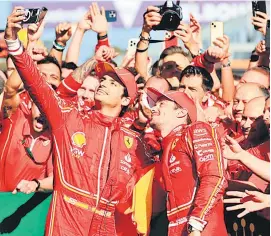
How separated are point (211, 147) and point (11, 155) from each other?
2229 mm

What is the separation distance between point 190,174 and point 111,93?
Answer: 117 cm

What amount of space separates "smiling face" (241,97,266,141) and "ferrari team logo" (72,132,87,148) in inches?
57.1

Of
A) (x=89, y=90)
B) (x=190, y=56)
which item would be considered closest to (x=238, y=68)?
(x=190, y=56)

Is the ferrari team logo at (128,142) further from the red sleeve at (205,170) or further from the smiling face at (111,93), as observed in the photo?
the red sleeve at (205,170)

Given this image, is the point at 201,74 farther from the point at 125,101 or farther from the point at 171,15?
the point at 125,101

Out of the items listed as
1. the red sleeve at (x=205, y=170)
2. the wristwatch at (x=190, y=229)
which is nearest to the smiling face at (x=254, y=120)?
the red sleeve at (x=205, y=170)

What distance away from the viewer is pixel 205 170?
6652 mm

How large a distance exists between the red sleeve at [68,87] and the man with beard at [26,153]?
257 millimetres

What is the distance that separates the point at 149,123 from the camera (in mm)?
7492

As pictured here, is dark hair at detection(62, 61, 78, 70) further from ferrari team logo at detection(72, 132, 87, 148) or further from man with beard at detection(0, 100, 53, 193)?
ferrari team logo at detection(72, 132, 87, 148)

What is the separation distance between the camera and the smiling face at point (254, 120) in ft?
26.0

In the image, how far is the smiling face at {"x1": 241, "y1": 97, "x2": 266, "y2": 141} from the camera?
7922 millimetres

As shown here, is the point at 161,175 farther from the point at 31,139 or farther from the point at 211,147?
the point at 31,139

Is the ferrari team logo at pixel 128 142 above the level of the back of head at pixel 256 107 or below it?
above
